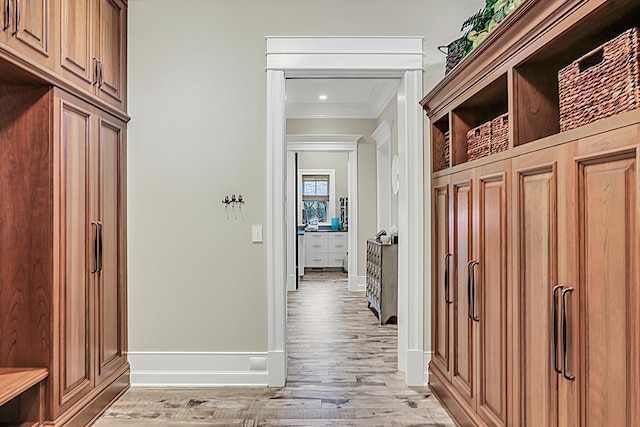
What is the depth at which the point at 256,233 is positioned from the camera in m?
3.34

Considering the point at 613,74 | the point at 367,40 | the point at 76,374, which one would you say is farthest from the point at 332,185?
the point at 613,74

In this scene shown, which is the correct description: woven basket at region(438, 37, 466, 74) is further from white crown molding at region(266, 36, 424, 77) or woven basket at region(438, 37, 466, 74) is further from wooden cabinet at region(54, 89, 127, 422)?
wooden cabinet at region(54, 89, 127, 422)

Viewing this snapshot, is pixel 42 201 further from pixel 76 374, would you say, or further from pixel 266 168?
pixel 266 168

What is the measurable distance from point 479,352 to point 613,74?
1445 mm

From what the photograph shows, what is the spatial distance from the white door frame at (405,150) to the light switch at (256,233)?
0.06 metres

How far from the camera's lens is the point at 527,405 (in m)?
1.89

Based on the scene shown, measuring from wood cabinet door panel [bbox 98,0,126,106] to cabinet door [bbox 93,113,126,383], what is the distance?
0.65ft

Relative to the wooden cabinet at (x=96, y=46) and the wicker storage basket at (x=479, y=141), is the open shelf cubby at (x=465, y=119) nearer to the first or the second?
the wicker storage basket at (x=479, y=141)

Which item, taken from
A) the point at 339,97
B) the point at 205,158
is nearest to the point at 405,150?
the point at 205,158

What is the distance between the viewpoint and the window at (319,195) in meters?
11.0

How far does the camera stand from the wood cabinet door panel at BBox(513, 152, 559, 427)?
5.49 ft

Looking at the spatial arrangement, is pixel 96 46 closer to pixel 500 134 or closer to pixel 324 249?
pixel 500 134

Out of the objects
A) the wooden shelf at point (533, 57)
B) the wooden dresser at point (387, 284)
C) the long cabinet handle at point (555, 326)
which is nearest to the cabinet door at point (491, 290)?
the wooden shelf at point (533, 57)

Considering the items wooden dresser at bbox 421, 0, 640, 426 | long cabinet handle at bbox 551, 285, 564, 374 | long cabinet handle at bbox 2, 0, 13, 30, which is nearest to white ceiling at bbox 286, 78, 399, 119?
wooden dresser at bbox 421, 0, 640, 426
